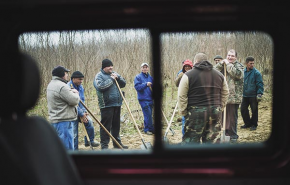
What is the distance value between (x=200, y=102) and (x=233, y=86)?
145cm

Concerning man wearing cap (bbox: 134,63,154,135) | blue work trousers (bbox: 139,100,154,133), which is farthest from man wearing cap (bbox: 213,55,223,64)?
blue work trousers (bbox: 139,100,154,133)

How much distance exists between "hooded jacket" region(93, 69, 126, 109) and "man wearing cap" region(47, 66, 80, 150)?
80cm

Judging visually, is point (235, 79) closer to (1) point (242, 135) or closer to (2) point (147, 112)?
(1) point (242, 135)

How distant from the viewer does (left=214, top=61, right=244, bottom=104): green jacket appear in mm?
4664

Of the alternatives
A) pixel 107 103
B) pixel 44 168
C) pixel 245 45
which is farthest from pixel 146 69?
pixel 44 168

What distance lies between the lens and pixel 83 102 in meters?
4.86

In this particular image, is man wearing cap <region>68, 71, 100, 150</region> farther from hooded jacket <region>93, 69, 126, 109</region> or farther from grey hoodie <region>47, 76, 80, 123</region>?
grey hoodie <region>47, 76, 80, 123</region>

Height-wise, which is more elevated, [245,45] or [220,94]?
[245,45]

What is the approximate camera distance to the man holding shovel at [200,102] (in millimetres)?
3535

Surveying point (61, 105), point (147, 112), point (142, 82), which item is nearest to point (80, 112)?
point (61, 105)
